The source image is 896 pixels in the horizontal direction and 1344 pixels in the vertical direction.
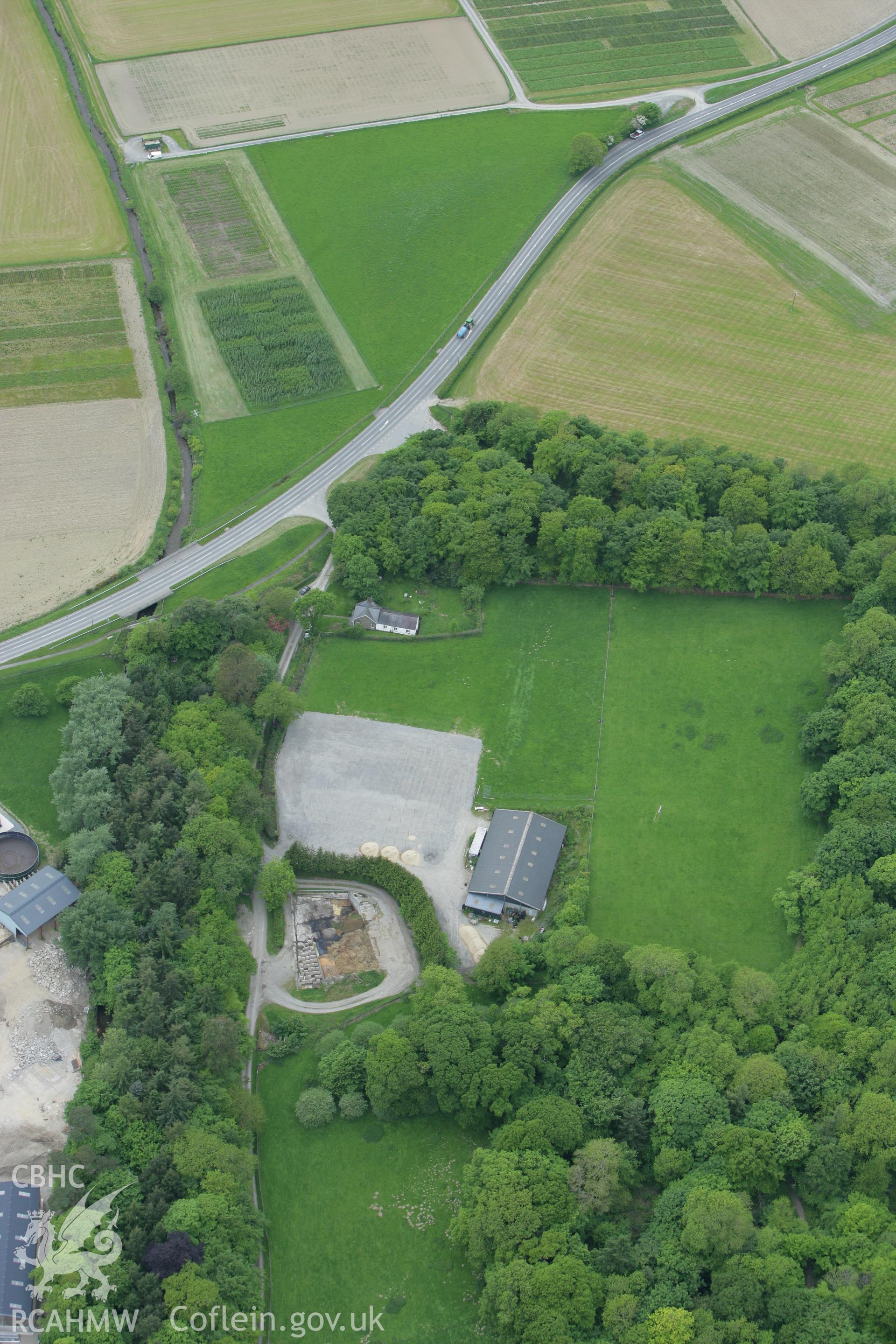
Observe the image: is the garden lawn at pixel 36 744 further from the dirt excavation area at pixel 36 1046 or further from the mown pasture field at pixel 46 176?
the mown pasture field at pixel 46 176

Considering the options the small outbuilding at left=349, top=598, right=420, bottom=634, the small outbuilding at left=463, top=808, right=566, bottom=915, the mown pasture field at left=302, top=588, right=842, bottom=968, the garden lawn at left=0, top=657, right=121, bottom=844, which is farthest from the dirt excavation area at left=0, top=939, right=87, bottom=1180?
the small outbuilding at left=349, top=598, right=420, bottom=634

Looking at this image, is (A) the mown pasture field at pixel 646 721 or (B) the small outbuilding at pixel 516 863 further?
(A) the mown pasture field at pixel 646 721

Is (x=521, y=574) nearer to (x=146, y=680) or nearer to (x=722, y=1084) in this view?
(x=146, y=680)

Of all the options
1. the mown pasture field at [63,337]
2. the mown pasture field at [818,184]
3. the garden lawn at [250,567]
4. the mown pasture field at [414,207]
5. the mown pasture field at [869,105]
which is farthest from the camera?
the mown pasture field at [869,105]

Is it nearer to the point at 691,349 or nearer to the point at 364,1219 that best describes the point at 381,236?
the point at 691,349

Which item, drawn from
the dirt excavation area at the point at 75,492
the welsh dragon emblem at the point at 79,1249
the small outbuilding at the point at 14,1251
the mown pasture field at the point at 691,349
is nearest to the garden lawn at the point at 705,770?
the mown pasture field at the point at 691,349

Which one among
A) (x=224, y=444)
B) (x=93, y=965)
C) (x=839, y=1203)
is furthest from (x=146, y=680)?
(x=839, y=1203)

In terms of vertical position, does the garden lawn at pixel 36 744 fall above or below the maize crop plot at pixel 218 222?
below
